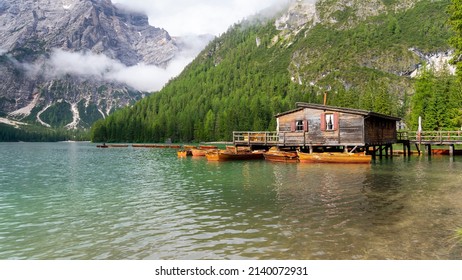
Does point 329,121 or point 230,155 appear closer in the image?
point 329,121

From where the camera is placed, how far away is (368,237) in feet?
41.0

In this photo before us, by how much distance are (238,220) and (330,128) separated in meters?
34.1

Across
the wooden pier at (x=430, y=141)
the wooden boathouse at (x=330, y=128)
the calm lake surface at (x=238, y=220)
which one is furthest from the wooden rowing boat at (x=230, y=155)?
the wooden pier at (x=430, y=141)

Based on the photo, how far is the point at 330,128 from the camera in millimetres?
46500

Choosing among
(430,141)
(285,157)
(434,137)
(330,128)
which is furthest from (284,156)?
(434,137)

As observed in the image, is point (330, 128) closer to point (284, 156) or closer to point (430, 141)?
point (284, 156)

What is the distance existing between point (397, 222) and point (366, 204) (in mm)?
3707

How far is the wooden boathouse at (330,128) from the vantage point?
44750 millimetres

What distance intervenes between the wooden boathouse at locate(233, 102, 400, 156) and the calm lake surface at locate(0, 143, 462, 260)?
18.5 meters
